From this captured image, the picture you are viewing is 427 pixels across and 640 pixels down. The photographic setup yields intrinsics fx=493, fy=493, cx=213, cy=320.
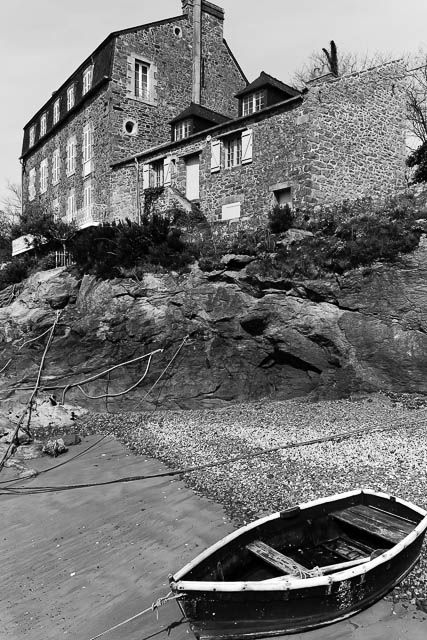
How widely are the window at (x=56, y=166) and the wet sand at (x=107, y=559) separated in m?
24.9

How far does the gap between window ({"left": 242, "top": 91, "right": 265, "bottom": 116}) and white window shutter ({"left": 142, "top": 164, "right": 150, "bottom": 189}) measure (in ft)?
18.2

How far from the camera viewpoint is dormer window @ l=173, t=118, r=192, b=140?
2278 cm

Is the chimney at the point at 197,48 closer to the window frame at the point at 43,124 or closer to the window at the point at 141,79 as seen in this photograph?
the window at the point at 141,79

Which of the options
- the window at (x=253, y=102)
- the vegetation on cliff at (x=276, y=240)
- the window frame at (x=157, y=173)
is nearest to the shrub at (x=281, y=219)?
the vegetation on cliff at (x=276, y=240)

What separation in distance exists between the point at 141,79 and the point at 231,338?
58.3ft

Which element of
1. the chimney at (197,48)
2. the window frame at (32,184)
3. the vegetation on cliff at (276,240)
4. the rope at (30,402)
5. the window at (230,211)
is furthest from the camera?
the window frame at (32,184)

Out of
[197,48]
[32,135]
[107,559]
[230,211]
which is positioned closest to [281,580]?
[107,559]

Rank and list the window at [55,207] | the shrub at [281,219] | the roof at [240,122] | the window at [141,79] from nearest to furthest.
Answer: the shrub at [281,219] < the roof at [240,122] < the window at [141,79] < the window at [55,207]

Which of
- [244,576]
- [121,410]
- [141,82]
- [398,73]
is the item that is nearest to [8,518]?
[244,576]

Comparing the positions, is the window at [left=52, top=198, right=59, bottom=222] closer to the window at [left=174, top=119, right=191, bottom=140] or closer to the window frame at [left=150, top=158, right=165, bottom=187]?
the window frame at [left=150, top=158, right=165, bottom=187]

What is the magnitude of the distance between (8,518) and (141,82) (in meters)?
24.1

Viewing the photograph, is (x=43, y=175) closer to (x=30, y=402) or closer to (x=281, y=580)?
(x=30, y=402)

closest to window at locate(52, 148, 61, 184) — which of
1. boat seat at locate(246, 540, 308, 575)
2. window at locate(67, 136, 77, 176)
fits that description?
window at locate(67, 136, 77, 176)

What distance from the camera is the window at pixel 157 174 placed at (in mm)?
22953
